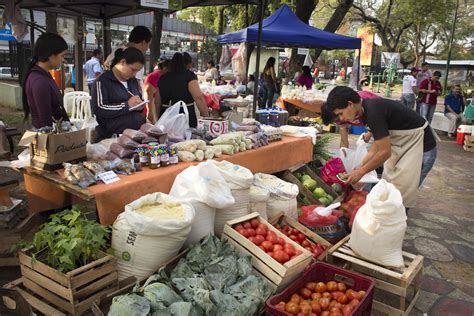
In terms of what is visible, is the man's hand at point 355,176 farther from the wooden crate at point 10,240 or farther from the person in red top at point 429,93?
the person in red top at point 429,93

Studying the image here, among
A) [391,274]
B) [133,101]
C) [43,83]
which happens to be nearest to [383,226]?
[391,274]

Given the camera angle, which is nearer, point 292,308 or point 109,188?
point 292,308

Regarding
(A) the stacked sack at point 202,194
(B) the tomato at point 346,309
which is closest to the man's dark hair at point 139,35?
(A) the stacked sack at point 202,194

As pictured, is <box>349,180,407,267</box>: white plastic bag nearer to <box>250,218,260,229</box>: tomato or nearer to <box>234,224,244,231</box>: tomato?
<box>250,218,260,229</box>: tomato

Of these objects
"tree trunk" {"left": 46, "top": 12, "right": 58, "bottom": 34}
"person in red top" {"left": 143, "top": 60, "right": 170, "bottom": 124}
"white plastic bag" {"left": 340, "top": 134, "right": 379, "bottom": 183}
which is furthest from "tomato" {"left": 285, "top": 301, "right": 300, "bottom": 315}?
"tree trunk" {"left": 46, "top": 12, "right": 58, "bottom": 34}

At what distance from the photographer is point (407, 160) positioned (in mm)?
3824

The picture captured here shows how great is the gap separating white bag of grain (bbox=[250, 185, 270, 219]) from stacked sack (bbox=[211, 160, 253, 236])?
Answer: 0.12 m

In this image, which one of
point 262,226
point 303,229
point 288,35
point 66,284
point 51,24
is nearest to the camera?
point 66,284

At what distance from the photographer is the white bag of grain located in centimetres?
357

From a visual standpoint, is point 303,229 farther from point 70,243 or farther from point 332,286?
point 70,243

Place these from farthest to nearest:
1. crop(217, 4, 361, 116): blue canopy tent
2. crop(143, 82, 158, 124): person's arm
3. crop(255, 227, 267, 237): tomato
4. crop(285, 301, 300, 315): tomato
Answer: crop(217, 4, 361, 116): blue canopy tent < crop(143, 82, 158, 124): person's arm < crop(255, 227, 267, 237): tomato < crop(285, 301, 300, 315): tomato

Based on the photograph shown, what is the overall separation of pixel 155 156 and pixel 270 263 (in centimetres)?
132

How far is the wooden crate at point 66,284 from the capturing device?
2385 millimetres

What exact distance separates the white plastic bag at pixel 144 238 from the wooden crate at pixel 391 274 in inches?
52.8
